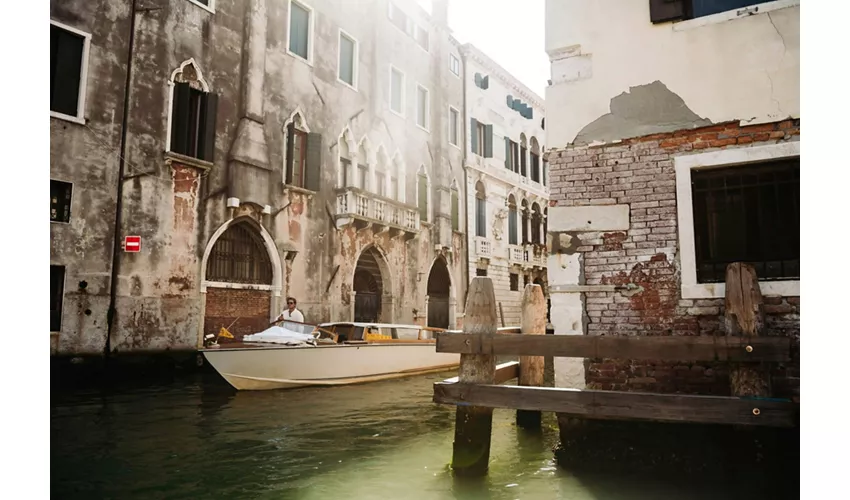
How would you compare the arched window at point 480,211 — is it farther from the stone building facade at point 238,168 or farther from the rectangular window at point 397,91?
the rectangular window at point 397,91

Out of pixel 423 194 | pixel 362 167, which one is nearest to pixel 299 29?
pixel 362 167

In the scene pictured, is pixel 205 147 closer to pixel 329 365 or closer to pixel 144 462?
pixel 329 365

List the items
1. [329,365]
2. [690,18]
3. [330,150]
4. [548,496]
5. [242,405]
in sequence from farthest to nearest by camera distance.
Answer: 1. [330,150]
2. [329,365]
3. [242,405]
4. [690,18]
5. [548,496]

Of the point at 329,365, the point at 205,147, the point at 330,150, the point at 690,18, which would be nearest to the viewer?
the point at 690,18

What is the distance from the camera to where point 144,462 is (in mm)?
4246

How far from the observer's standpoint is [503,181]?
59.9 feet

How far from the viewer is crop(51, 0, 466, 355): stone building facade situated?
8305mm

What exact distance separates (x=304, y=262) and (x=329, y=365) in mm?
3562

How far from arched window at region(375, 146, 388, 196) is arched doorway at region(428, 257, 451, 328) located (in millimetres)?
2684

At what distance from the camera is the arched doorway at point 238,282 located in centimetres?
984

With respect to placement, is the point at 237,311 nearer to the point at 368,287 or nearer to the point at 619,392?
the point at 368,287

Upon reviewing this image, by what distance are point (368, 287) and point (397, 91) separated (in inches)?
188

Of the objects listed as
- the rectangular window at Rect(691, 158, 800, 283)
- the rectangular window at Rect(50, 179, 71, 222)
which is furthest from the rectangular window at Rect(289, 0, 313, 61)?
the rectangular window at Rect(691, 158, 800, 283)

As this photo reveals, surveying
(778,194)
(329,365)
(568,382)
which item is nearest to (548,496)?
(568,382)
